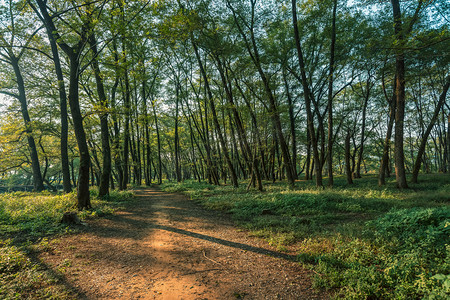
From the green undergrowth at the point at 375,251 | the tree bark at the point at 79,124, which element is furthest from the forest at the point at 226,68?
the green undergrowth at the point at 375,251

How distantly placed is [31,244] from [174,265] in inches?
139

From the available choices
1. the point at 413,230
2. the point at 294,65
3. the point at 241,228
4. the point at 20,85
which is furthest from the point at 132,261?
the point at 294,65

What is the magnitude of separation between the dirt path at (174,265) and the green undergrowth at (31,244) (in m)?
0.22

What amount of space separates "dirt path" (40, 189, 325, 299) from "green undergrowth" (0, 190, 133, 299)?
22 cm

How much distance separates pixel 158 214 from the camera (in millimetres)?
8203

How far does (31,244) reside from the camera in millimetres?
4523

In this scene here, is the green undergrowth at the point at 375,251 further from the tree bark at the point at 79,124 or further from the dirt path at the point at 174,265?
the tree bark at the point at 79,124

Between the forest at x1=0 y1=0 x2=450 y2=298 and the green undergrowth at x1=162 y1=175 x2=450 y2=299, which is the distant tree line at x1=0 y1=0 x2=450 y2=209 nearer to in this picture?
the forest at x1=0 y1=0 x2=450 y2=298

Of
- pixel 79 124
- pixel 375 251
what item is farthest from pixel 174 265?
pixel 79 124

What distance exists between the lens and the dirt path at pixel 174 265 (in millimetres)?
3113

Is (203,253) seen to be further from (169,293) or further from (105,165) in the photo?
(105,165)

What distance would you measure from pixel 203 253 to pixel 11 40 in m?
16.5

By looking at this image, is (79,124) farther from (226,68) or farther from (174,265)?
(226,68)

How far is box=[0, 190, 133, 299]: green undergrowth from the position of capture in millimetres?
2967
